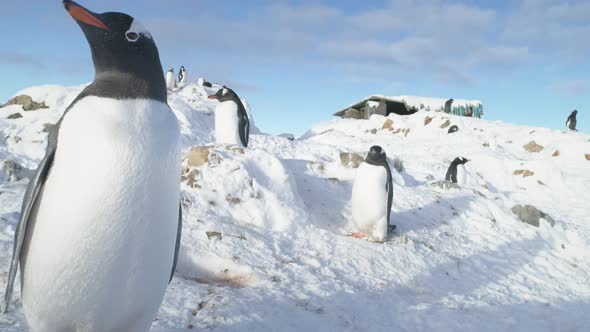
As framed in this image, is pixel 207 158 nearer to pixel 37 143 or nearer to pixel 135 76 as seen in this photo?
pixel 135 76

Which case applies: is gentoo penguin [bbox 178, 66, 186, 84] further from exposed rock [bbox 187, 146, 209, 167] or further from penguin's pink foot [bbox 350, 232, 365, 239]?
penguin's pink foot [bbox 350, 232, 365, 239]

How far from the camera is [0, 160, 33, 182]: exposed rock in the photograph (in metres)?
5.38

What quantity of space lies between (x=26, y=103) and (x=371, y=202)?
13.4m

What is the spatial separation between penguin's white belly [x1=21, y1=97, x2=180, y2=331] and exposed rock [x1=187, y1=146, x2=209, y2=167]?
3904 millimetres

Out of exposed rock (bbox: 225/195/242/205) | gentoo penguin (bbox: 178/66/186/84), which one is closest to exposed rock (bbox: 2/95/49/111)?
exposed rock (bbox: 225/195/242/205)

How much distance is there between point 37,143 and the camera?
10086 mm

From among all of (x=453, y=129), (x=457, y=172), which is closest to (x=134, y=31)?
(x=457, y=172)

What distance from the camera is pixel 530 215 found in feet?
25.1

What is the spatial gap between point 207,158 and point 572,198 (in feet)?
39.7

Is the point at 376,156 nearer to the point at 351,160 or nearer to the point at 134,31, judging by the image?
the point at 351,160

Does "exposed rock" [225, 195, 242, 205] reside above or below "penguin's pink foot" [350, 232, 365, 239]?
above

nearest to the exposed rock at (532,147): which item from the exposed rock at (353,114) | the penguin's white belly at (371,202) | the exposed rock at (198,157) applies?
the exposed rock at (353,114)

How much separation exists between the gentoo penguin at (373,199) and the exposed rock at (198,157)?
7.59 feet

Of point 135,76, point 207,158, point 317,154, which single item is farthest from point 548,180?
point 135,76
